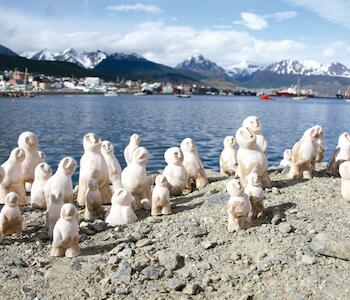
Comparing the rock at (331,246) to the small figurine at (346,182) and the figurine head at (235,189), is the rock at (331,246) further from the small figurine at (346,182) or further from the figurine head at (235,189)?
the small figurine at (346,182)

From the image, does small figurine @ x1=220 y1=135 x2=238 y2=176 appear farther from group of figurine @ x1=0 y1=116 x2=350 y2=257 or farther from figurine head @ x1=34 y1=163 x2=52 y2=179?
figurine head @ x1=34 y1=163 x2=52 y2=179

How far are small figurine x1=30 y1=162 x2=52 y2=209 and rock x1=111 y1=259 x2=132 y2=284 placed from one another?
4104 millimetres

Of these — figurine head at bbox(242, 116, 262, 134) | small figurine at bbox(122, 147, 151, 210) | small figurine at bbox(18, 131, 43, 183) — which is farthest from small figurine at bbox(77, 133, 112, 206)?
figurine head at bbox(242, 116, 262, 134)

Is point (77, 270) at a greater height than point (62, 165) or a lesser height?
lesser

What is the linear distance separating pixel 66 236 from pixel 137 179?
2842 mm

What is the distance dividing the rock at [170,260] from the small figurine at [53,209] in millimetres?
2410

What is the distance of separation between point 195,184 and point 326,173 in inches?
127

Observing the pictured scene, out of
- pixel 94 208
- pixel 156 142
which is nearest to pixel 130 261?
pixel 94 208

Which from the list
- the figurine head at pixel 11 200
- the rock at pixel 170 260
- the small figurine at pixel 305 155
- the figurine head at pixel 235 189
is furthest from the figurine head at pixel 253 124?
the figurine head at pixel 11 200

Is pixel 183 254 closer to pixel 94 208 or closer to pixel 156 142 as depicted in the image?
pixel 94 208

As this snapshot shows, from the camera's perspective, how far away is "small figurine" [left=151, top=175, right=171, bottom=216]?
1012 cm

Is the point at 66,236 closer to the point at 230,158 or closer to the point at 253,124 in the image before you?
the point at 253,124

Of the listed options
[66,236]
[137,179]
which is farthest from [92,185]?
[66,236]

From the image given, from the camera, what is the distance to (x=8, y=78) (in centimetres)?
19500
